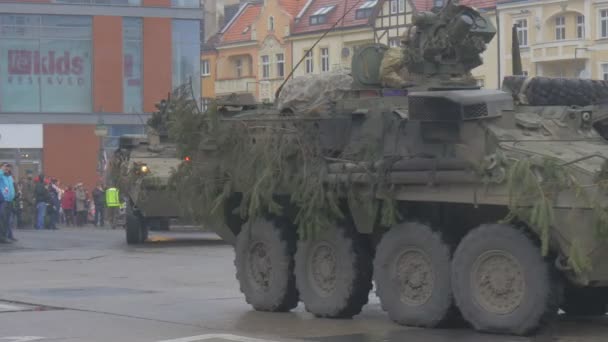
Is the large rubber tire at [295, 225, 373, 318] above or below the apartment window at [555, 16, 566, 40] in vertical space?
below

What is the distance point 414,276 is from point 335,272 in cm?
104

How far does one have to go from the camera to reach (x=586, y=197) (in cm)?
1024

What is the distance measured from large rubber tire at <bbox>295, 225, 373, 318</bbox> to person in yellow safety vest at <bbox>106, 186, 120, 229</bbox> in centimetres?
2308

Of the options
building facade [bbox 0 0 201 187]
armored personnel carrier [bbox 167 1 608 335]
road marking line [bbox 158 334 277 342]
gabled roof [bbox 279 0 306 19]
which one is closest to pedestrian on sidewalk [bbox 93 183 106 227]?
building facade [bbox 0 0 201 187]

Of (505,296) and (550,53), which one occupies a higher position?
(550,53)

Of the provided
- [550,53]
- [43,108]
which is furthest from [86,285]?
[550,53]

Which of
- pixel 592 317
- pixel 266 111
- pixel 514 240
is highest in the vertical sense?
pixel 266 111

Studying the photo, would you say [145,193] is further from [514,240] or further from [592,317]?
[514,240]

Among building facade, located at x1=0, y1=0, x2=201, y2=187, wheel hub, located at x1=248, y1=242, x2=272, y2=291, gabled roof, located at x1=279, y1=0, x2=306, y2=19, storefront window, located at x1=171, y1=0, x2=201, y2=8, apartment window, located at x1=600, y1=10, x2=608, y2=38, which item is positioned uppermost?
gabled roof, located at x1=279, y1=0, x2=306, y2=19

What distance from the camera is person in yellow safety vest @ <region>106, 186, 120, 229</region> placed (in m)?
35.9

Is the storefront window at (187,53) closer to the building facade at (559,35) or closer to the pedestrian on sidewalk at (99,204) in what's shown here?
the pedestrian on sidewalk at (99,204)

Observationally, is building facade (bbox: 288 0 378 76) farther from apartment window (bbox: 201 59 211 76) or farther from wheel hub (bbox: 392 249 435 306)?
wheel hub (bbox: 392 249 435 306)

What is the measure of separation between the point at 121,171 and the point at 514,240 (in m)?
16.0

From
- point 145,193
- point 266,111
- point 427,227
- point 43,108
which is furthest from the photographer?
point 43,108
